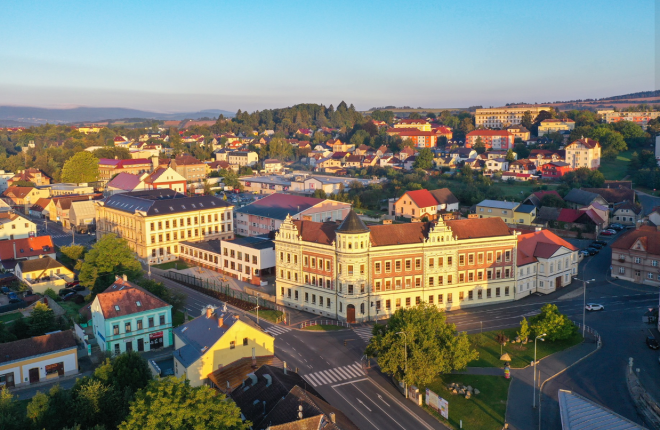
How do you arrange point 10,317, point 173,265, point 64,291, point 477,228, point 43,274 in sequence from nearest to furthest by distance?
1. point 10,317
2. point 477,228
3. point 64,291
4. point 43,274
5. point 173,265

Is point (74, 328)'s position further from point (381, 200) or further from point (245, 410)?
point (381, 200)

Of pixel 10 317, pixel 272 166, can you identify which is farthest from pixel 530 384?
pixel 272 166

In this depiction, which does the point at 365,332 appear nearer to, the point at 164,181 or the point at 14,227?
the point at 14,227

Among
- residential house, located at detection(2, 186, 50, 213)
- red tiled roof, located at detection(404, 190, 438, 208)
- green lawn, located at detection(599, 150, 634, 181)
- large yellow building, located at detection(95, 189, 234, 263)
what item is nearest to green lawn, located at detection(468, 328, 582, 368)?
large yellow building, located at detection(95, 189, 234, 263)

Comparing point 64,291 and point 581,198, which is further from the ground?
point 581,198

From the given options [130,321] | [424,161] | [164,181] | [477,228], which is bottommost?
[130,321]

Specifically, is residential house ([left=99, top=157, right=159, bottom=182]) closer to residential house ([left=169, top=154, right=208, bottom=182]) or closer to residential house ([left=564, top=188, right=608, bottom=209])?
residential house ([left=169, top=154, right=208, bottom=182])
